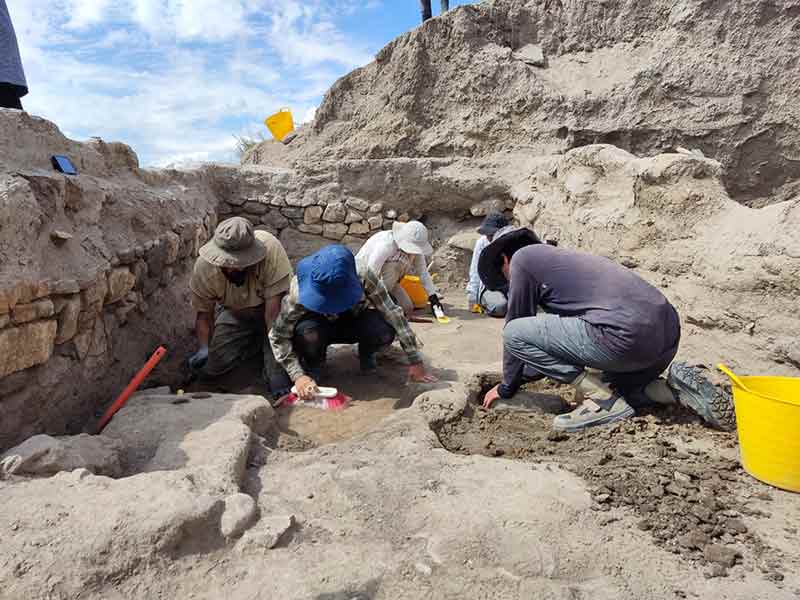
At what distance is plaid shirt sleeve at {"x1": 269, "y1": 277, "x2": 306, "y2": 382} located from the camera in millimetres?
3361

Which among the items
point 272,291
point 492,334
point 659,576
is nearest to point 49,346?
point 272,291

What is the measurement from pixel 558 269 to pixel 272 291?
1856 mm

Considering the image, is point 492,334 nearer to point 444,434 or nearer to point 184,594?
point 444,434

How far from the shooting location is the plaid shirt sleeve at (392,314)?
346 centimetres

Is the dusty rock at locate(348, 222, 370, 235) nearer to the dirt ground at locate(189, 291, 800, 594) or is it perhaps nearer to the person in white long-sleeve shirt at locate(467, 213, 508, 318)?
the person in white long-sleeve shirt at locate(467, 213, 508, 318)

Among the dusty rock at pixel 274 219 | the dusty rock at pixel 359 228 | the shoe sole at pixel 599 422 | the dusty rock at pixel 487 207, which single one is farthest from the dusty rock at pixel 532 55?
the shoe sole at pixel 599 422

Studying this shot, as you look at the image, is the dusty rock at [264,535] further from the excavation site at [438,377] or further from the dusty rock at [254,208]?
the dusty rock at [254,208]

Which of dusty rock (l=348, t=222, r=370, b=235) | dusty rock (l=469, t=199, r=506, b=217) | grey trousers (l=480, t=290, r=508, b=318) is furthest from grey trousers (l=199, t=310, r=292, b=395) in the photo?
dusty rock (l=469, t=199, r=506, b=217)

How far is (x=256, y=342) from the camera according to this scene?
13.6 ft

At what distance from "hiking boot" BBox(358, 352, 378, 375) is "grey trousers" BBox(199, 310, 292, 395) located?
60 cm

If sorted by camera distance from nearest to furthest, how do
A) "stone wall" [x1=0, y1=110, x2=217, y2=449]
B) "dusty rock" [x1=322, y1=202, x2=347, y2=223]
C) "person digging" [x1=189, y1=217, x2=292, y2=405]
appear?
1. "stone wall" [x1=0, y1=110, x2=217, y2=449]
2. "person digging" [x1=189, y1=217, x2=292, y2=405]
3. "dusty rock" [x1=322, y1=202, x2=347, y2=223]

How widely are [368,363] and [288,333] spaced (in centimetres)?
75

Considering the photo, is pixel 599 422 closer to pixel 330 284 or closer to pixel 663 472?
pixel 663 472

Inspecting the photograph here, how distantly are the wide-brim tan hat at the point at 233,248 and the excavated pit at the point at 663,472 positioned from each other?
1.58m
